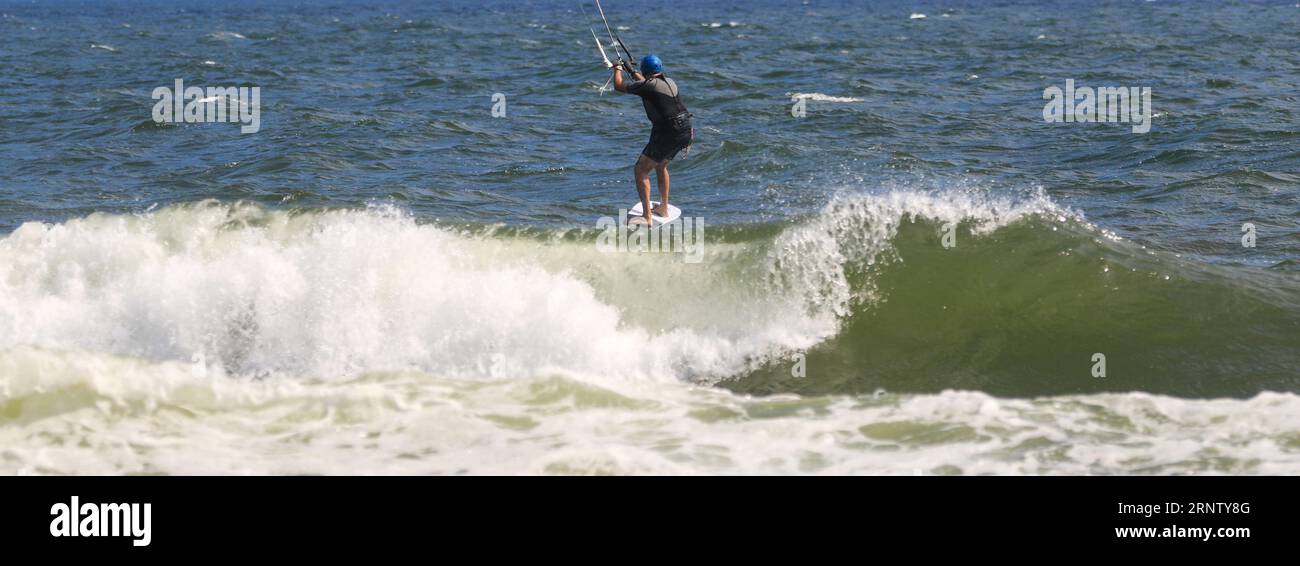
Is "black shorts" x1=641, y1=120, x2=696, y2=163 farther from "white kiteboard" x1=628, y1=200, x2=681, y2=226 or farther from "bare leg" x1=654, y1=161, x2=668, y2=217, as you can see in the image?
"white kiteboard" x1=628, y1=200, x2=681, y2=226

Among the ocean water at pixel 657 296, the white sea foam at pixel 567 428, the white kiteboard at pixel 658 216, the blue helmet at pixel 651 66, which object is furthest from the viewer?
the white kiteboard at pixel 658 216

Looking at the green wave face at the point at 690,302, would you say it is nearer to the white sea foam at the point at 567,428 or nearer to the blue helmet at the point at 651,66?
the white sea foam at the point at 567,428

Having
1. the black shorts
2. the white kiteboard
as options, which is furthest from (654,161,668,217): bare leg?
the black shorts

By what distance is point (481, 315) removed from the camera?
10.6 metres

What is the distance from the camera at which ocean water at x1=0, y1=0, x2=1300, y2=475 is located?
26.3ft

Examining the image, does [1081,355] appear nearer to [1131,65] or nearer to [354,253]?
[354,253]

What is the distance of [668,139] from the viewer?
12.7 meters

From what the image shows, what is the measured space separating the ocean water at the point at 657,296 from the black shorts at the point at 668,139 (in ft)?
3.65

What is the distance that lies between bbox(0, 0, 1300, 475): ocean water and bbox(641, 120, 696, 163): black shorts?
1112 millimetres

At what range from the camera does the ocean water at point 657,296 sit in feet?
26.3

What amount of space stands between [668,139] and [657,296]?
218 centimetres

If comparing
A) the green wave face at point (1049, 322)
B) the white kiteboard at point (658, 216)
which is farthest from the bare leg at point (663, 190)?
Answer: the green wave face at point (1049, 322)

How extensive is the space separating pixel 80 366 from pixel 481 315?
308 cm
